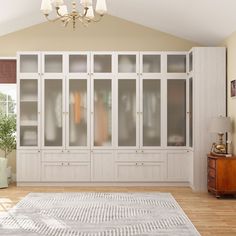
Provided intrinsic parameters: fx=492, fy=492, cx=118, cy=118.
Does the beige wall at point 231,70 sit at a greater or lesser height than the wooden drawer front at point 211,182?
greater

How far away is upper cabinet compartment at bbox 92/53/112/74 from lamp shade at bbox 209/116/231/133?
1.98 m

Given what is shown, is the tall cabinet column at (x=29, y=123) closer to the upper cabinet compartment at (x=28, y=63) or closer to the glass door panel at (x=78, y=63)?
the upper cabinet compartment at (x=28, y=63)

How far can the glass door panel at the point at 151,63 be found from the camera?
7.98 metres

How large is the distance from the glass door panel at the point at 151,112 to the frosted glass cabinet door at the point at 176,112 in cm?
16

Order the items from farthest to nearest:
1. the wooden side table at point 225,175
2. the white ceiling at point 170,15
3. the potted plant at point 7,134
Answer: the potted plant at point 7,134
the wooden side table at point 225,175
the white ceiling at point 170,15

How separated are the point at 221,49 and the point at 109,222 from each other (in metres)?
3.49

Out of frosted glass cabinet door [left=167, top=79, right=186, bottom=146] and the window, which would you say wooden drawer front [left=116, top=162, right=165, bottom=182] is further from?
the window

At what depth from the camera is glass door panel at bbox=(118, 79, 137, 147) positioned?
7965 millimetres

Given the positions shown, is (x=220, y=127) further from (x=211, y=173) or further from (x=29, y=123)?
(x=29, y=123)

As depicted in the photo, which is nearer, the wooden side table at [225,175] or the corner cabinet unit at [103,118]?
the wooden side table at [225,175]

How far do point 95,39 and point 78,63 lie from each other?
71cm

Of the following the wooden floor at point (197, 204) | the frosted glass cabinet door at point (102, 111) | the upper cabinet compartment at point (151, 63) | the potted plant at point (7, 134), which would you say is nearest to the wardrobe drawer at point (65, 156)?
the frosted glass cabinet door at point (102, 111)

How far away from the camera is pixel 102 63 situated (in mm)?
7973

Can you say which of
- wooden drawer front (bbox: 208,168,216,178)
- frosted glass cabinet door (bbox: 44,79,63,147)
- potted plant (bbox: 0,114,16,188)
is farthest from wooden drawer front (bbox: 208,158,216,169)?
potted plant (bbox: 0,114,16,188)
